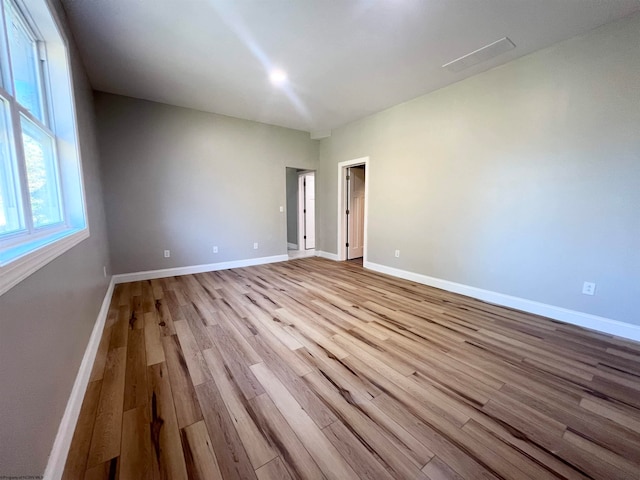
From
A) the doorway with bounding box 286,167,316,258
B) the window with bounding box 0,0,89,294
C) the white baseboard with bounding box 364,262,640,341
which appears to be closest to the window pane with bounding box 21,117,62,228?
the window with bounding box 0,0,89,294

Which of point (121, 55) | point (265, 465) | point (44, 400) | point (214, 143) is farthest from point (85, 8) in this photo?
point (265, 465)

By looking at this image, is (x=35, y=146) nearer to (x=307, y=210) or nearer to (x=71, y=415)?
(x=71, y=415)

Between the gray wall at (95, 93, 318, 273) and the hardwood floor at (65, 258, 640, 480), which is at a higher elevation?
the gray wall at (95, 93, 318, 273)

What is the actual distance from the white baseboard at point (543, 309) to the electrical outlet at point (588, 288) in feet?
0.71

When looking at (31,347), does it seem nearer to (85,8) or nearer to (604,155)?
(85,8)

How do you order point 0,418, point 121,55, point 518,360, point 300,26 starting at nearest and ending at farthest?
point 0,418, point 518,360, point 300,26, point 121,55

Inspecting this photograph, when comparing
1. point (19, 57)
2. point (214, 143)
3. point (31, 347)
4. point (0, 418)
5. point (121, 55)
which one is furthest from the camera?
point (214, 143)

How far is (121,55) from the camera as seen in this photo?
8.68 feet

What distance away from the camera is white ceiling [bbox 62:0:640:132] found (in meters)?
2.00

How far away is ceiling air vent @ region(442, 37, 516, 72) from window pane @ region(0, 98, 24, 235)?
358 cm

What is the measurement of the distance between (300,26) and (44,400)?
2961mm

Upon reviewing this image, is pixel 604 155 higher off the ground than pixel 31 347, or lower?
higher

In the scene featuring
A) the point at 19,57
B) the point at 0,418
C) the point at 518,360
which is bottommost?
the point at 518,360

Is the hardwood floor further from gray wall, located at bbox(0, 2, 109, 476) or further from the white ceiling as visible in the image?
the white ceiling
